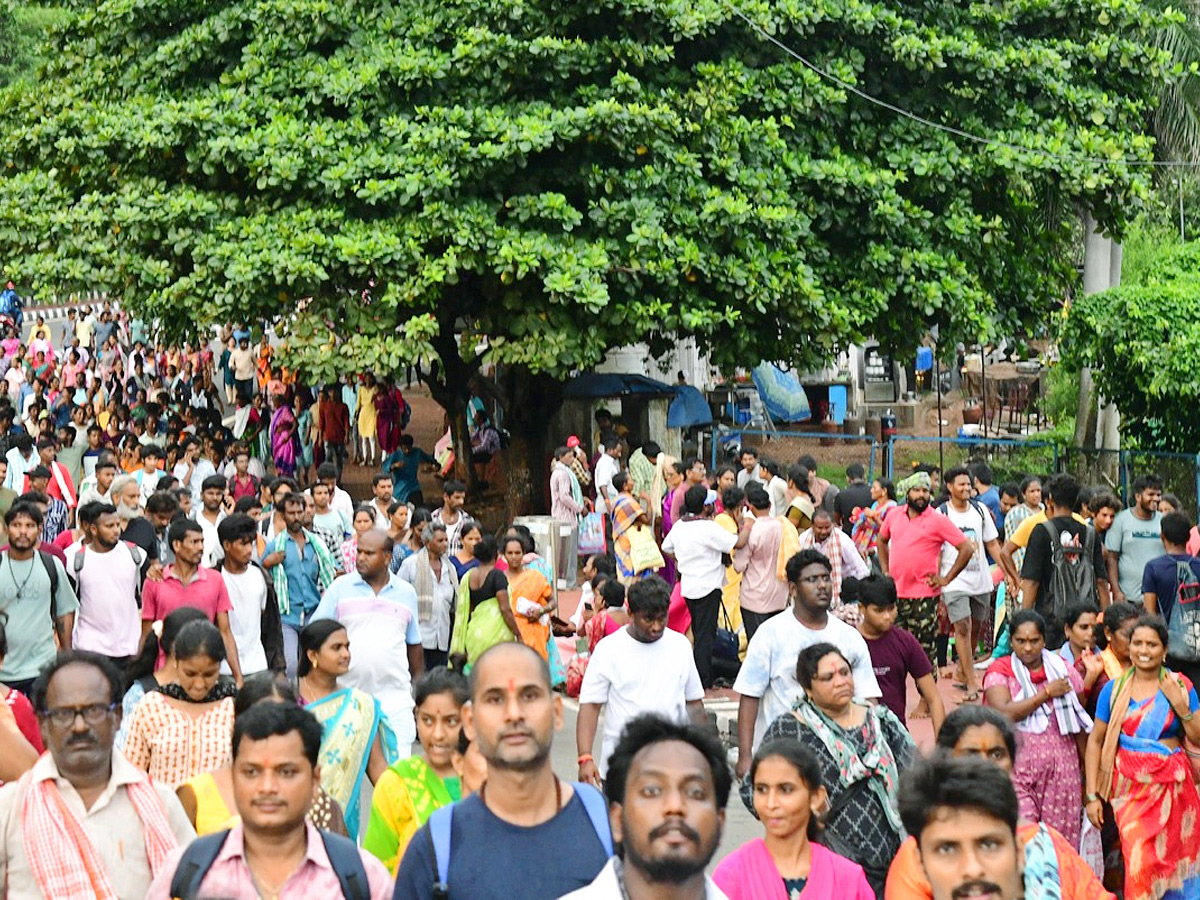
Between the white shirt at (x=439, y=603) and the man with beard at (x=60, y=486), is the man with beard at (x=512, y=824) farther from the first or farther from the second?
the man with beard at (x=60, y=486)

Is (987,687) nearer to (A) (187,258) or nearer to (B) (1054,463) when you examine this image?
(B) (1054,463)

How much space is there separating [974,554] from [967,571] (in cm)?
21

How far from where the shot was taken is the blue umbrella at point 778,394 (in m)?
28.0

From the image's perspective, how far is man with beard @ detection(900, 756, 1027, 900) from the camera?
450 centimetres

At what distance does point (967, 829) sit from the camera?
4598 millimetres

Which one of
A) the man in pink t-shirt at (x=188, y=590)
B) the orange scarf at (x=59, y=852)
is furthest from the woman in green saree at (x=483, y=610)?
the orange scarf at (x=59, y=852)

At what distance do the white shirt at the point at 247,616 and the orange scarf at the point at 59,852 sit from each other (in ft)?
15.5

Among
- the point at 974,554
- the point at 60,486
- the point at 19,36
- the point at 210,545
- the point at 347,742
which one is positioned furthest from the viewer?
the point at 19,36

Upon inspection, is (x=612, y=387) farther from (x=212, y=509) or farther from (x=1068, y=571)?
(x=1068, y=571)

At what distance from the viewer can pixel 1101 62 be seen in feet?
64.5

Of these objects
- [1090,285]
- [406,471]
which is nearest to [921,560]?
[406,471]

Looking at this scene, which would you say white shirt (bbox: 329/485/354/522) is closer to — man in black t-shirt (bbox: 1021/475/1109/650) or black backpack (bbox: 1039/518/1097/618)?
man in black t-shirt (bbox: 1021/475/1109/650)

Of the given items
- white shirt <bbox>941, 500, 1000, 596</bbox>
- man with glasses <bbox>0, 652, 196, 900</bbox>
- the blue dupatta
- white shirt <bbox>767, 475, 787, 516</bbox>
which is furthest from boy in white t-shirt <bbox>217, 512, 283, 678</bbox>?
white shirt <bbox>767, 475, 787, 516</bbox>

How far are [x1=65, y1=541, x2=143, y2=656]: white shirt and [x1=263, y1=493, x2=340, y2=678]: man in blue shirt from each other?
96 cm
